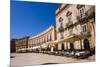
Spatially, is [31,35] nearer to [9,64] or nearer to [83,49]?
[9,64]

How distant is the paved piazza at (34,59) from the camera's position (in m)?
1.84

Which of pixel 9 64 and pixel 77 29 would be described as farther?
pixel 77 29

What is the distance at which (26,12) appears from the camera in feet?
6.17

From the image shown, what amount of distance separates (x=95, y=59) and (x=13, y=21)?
941 mm

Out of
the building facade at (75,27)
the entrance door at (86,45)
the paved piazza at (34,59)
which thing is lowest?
the paved piazza at (34,59)

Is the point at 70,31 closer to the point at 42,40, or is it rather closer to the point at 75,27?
the point at 75,27

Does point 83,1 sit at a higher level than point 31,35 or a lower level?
higher

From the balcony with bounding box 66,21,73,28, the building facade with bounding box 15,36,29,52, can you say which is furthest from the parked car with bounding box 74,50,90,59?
the building facade with bounding box 15,36,29,52

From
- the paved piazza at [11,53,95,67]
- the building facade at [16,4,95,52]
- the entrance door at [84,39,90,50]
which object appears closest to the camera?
the paved piazza at [11,53,95,67]

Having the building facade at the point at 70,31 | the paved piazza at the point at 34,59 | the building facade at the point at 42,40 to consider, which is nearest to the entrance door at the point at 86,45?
the building facade at the point at 70,31

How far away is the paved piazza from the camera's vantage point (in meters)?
1.84

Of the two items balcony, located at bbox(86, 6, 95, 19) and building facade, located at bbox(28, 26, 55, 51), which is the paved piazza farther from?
balcony, located at bbox(86, 6, 95, 19)

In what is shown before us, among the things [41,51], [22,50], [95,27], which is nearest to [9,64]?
[22,50]

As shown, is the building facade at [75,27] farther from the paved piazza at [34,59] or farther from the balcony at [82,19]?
the paved piazza at [34,59]
